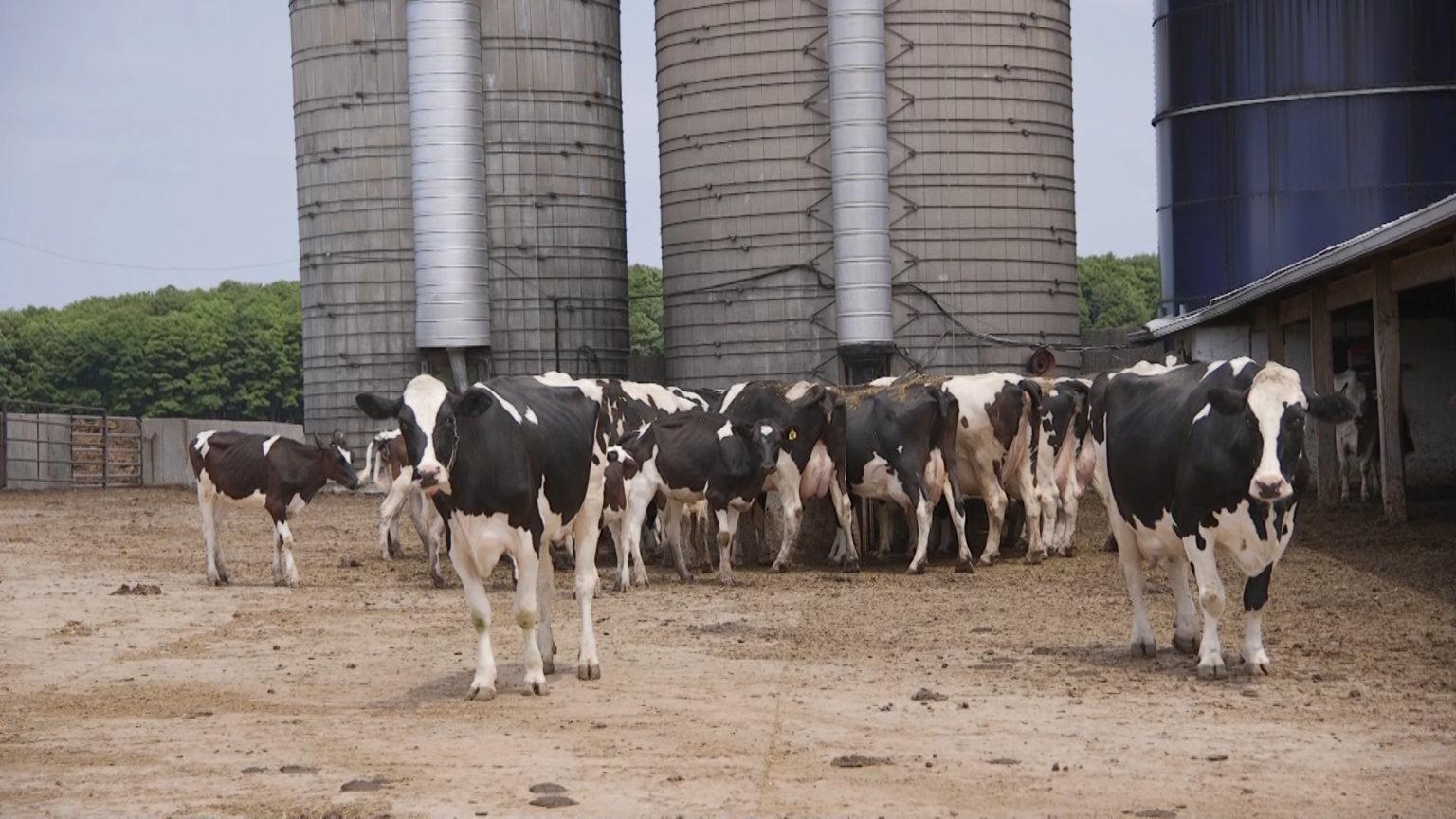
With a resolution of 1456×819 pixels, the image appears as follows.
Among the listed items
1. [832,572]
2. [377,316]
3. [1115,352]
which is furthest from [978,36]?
[832,572]

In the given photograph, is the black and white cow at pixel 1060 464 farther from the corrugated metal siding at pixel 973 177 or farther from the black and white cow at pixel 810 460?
the corrugated metal siding at pixel 973 177

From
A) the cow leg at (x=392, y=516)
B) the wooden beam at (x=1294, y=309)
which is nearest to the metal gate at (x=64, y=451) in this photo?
the cow leg at (x=392, y=516)

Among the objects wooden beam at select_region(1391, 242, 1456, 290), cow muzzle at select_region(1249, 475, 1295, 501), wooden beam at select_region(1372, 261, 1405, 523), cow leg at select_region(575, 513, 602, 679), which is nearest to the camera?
cow muzzle at select_region(1249, 475, 1295, 501)

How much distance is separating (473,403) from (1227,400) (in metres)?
4.44

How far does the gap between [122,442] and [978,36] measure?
25.2 meters

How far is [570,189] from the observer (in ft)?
125

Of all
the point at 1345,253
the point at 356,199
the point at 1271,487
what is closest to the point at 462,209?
the point at 356,199

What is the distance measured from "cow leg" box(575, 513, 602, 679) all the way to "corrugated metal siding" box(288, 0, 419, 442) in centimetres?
2438

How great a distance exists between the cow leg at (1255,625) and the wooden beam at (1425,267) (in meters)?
8.40

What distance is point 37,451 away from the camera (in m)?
44.5

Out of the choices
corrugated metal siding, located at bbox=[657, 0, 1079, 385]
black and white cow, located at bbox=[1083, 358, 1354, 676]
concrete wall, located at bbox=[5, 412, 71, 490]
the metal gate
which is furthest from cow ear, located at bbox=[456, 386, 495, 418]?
concrete wall, located at bbox=[5, 412, 71, 490]

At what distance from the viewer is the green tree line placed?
9881 cm

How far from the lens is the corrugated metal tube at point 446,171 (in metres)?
36.1

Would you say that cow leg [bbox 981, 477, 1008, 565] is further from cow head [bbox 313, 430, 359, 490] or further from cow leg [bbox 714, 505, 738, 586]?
cow head [bbox 313, 430, 359, 490]
